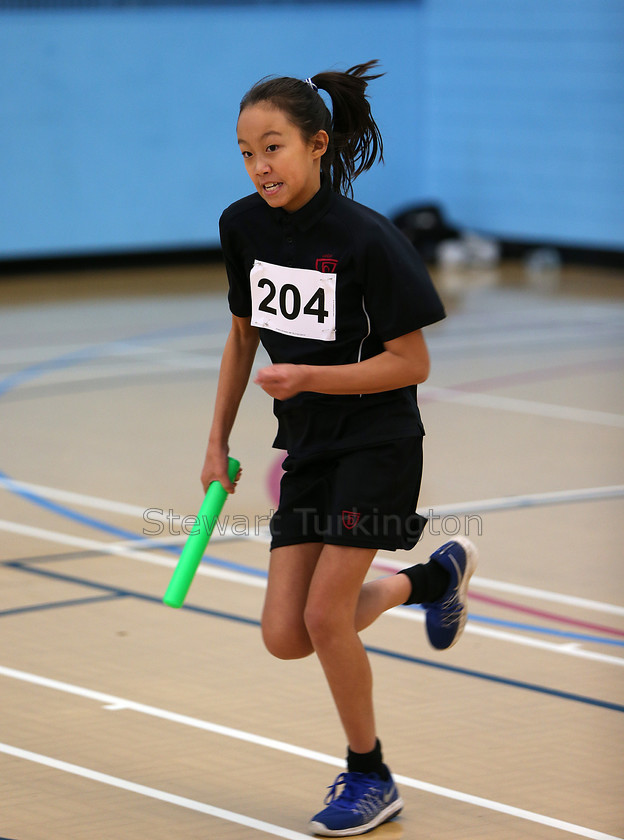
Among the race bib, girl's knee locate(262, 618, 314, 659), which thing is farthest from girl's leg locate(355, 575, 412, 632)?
the race bib

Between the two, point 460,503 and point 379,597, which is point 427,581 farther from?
point 460,503

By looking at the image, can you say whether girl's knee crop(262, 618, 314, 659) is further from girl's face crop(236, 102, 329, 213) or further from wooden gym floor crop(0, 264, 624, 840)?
girl's face crop(236, 102, 329, 213)

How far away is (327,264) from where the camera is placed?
8.57 ft

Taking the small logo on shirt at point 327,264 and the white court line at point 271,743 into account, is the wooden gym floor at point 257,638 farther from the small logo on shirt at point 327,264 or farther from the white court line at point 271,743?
the small logo on shirt at point 327,264

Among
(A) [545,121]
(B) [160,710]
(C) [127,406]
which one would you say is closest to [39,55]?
(A) [545,121]

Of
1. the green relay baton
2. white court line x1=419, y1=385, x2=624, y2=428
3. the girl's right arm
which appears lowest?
white court line x1=419, y1=385, x2=624, y2=428

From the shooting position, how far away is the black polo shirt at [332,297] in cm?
259

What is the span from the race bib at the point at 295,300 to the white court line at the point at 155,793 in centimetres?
98

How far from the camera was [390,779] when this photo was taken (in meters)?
2.72

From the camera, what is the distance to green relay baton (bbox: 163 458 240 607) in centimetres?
277

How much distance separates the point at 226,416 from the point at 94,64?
931 cm

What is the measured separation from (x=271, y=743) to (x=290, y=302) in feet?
3.55

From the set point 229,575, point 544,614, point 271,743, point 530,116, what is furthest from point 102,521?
point 530,116

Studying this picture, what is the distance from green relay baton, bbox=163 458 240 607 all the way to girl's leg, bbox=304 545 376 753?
0.92 ft
